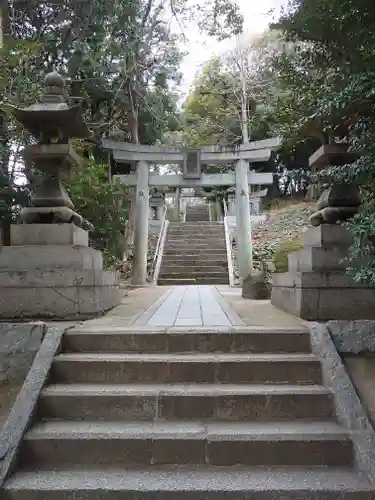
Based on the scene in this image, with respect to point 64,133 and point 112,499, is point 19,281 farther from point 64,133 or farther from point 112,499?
point 112,499

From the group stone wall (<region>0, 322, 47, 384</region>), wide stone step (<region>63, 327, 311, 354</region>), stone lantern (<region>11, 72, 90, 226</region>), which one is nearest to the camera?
stone wall (<region>0, 322, 47, 384</region>)

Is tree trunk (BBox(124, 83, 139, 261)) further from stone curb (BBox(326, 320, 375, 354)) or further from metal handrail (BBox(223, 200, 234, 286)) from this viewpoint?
stone curb (BBox(326, 320, 375, 354))

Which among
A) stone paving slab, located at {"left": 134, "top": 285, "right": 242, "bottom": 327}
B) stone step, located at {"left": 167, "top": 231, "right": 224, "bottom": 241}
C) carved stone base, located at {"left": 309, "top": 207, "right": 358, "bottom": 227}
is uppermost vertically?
carved stone base, located at {"left": 309, "top": 207, "right": 358, "bottom": 227}

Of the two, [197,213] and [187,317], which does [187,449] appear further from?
[197,213]

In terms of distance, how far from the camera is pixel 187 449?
251cm

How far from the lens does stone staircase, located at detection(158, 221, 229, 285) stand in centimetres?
1288

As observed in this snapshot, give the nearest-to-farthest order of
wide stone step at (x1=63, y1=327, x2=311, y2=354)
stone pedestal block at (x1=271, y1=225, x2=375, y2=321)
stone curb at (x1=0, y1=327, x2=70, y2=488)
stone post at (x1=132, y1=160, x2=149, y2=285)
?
stone curb at (x1=0, y1=327, x2=70, y2=488) → wide stone step at (x1=63, y1=327, x2=311, y2=354) → stone pedestal block at (x1=271, y1=225, x2=375, y2=321) → stone post at (x1=132, y1=160, x2=149, y2=285)

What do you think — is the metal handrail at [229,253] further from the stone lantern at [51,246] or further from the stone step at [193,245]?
the stone lantern at [51,246]

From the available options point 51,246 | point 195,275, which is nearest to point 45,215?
point 51,246

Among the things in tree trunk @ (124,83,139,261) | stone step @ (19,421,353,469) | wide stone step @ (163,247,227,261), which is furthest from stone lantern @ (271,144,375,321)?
wide stone step @ (163,247,227,261)

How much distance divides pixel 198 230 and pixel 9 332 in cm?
1439

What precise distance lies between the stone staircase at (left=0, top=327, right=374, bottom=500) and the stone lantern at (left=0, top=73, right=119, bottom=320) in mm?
686

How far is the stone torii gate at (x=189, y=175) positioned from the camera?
451 inches

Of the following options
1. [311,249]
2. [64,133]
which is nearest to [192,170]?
[64,133]
